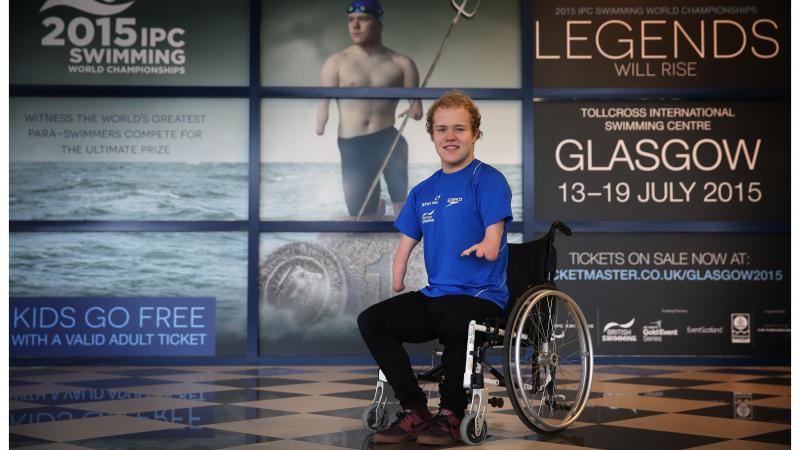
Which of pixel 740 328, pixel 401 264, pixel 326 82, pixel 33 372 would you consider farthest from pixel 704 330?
pixel 33 372

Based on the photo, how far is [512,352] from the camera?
8.97ft

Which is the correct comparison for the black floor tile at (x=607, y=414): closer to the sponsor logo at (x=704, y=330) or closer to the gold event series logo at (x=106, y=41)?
the sponsor logo at (x=704, y=330)

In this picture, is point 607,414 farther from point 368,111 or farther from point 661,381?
point 368,111

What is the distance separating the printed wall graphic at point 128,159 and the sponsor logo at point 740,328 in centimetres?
284

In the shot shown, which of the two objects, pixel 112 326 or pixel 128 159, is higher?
pixel 128 159

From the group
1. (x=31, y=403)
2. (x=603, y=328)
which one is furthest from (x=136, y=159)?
(x=603, y=328)

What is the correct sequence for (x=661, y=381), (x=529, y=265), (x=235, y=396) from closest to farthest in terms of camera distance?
(x=529, y=265) → (x=235, y=396) → (x=661, y=381)

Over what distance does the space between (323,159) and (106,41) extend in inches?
55.8

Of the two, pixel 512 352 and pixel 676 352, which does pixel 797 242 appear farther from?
pixel 676 352

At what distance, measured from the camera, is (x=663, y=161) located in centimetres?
528

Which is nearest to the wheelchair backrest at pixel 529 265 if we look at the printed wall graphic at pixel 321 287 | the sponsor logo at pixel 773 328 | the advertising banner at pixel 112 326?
the printed wall graphic at pixel 321 287

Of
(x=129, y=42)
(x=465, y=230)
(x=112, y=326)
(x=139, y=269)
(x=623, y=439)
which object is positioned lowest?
(x=623, y=439)

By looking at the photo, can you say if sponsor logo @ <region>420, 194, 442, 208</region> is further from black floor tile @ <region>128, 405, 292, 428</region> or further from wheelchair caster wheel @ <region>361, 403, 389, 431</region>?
black floor tile @ <region>128, 405, 292, 428</region>

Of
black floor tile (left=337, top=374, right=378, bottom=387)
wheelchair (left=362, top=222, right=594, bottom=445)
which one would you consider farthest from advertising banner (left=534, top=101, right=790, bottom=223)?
wheelchair (left=362, top=222, right=594, bottom=445)
